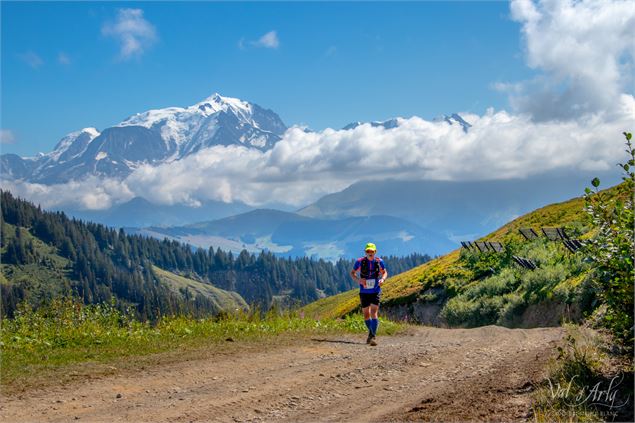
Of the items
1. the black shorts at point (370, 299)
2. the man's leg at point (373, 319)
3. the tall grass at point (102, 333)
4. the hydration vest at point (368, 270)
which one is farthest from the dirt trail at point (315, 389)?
the hydration vest at point (368, 270)

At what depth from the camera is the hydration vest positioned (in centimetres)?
1883

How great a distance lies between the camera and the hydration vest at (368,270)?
61.8ft

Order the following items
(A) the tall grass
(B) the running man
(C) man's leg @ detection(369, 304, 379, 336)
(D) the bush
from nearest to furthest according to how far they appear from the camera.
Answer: (D) the bush, (A) the tall grass, (C) man's leg @ detection(369, 304, 379, 336), (B) the running man

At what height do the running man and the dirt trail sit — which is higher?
the running man

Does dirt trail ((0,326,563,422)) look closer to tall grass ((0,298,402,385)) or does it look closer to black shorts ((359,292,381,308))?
tall grass ((0,298,402,385))

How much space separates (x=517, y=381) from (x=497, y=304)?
19303 mm

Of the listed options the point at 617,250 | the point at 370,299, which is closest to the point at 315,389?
the point at 617,250

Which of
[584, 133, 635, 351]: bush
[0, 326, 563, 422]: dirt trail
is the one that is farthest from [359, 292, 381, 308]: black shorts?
[584, 133, 635, 351]: bush

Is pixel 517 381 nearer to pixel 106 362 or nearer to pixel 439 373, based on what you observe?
pixel 439 373

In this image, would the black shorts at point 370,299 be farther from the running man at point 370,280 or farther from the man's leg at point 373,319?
the man's leg at point 373,319

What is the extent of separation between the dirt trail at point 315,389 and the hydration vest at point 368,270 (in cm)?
323

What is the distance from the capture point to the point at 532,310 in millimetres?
26047

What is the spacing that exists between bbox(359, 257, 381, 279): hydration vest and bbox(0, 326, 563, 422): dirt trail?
10.6 ft

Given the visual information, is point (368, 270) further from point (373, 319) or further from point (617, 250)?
point (617, 250)
